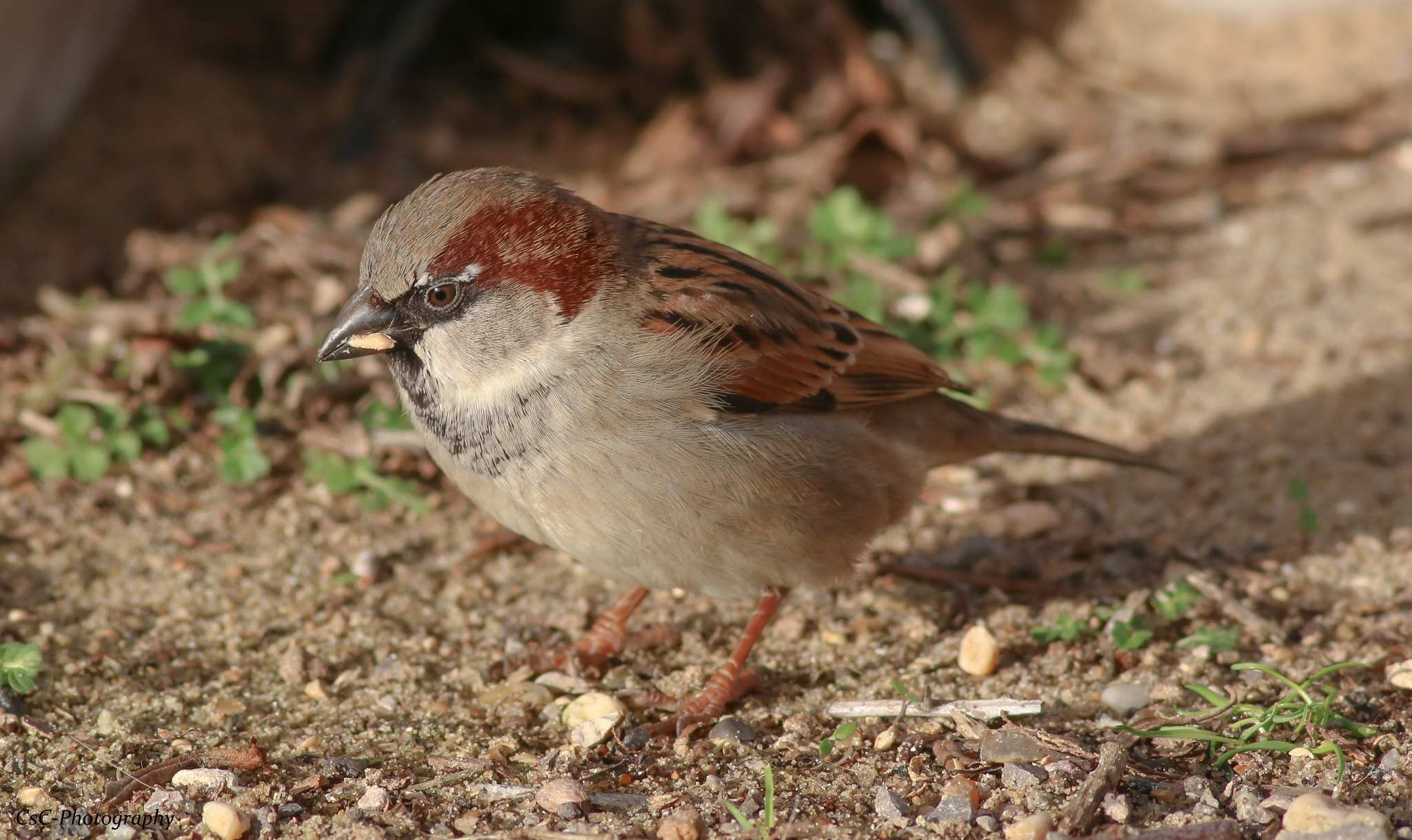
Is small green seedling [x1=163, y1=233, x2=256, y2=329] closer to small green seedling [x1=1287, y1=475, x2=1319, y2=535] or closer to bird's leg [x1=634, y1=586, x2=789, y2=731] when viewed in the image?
bird's leg [x1=634, y1=586, x2=789, y2=731]

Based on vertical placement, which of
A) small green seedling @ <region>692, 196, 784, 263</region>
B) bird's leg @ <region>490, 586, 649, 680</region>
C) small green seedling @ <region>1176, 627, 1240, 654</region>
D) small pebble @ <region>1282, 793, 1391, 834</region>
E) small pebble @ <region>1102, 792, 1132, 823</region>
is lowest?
small pebble @ <region>1282, 793, 1391, 834</region>

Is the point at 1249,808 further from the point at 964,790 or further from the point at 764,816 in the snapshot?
the point at 764,816

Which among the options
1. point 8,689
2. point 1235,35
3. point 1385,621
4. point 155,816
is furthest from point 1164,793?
point 1235,35

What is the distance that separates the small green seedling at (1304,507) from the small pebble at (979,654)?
1209 millimetres

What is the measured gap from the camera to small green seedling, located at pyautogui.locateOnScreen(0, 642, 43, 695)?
307 cm

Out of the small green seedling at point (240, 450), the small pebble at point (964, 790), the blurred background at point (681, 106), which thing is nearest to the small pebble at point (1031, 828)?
the small pebble at point (964, 790)

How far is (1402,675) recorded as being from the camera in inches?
127

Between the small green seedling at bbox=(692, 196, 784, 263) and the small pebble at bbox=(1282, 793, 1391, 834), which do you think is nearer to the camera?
the small pebble at bbox=(1282, 793, 1391, 834)

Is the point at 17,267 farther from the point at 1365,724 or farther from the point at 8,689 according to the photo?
the point at 1365,724

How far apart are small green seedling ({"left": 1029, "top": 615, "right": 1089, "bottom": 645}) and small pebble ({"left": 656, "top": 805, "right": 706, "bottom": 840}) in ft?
4.06

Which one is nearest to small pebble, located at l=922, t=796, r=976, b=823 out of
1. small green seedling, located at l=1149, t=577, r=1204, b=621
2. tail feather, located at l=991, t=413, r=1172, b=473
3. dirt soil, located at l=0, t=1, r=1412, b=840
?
dirt soil, located at l=0, t=1, r=1412, b=840

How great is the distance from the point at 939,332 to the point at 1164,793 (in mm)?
2446

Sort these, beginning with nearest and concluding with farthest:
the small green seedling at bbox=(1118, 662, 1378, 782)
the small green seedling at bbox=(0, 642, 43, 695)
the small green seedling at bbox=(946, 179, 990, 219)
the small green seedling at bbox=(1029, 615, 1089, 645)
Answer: the small green seedling at bbox=(1118, 662, 1378, 782)
the small green seedling at bbox=(0, 642, 43, 695)
the small green seedling at bbox=(1029, 615, 1089, 645)
the small green seedling at bbox=(946, 179, 990, 219)

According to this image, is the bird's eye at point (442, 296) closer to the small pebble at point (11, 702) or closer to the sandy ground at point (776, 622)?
the sandy ground at point (776, 622)
